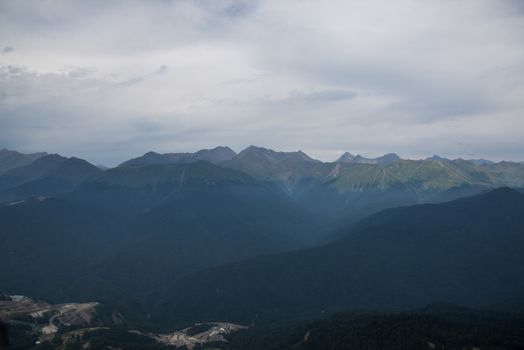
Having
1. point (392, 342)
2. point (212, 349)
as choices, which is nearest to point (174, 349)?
point (212, 349)

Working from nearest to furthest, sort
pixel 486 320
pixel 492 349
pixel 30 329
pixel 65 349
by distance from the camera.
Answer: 1. pixel 492 349
2. pixel 65 349
3. pixel 486 320
4. pixel 30 329

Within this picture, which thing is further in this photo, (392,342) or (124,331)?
(124,331)

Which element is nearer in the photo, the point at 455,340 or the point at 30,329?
the point at 455,340

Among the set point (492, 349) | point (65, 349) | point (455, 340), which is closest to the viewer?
point (492, 349)

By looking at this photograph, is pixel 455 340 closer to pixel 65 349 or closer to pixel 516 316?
pixel 516 316

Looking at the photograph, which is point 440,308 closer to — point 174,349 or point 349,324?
point 349,324

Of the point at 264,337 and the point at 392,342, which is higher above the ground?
the point at 392,342

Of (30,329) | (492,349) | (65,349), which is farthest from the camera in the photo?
(30,329)

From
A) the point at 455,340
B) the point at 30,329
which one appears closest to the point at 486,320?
the point at 455,340

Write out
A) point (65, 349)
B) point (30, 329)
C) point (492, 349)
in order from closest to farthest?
point (492, 349)
point (65, 349)
point (30, 329)
